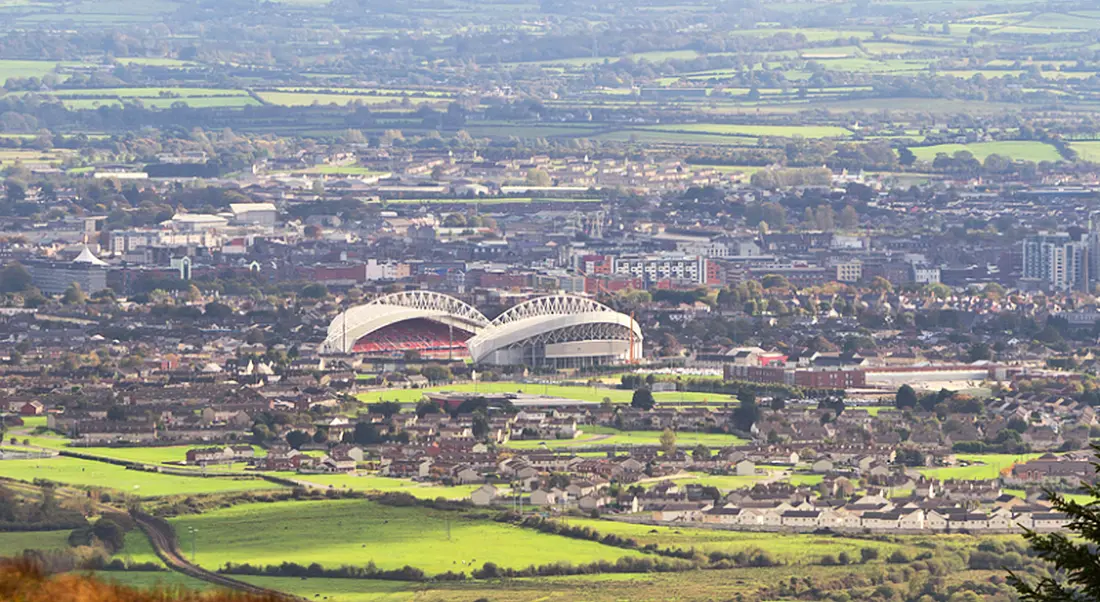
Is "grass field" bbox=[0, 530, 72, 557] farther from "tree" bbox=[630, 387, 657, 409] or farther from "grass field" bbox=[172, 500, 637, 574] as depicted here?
"tree" bbox=[630, 387, 657, 409]

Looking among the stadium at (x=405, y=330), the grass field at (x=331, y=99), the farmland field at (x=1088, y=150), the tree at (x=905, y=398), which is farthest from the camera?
the grass field at (x=331, y=99)

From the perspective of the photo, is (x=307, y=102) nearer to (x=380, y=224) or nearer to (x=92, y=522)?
(x=380, y=224)

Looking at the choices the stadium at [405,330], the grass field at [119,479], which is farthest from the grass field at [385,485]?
the stadium at [405,330]

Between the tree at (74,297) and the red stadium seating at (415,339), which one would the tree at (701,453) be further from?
the tree at (74,297)

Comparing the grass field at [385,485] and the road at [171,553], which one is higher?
the grass field at [385,485]

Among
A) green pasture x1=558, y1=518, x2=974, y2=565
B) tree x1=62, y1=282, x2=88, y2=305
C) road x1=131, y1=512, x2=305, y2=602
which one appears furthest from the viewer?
tree x1=62, y1=282, x2=88, y2=305

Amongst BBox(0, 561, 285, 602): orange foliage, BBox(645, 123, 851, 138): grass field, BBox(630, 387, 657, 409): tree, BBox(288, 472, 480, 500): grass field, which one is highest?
BBox(645, 123, 851, 138): grass field

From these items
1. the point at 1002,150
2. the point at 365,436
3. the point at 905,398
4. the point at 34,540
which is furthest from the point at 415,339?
the point at 1002,150

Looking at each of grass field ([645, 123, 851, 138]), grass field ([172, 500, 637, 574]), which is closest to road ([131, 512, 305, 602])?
grass field ([172, 500, 637, 574])
